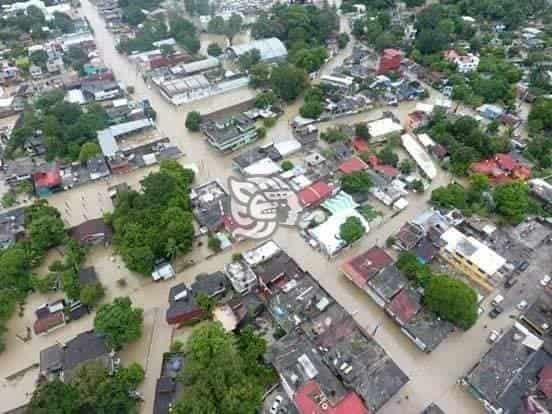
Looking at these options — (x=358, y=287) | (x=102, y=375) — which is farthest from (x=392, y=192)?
(x=102, y=375)

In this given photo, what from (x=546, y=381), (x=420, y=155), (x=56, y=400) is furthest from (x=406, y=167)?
(x=56, y=400)

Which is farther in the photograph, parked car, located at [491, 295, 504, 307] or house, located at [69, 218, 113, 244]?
house, located at [69, 218, 113, 244]

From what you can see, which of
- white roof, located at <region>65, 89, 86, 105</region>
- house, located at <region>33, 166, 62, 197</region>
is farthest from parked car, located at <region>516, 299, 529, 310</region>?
white roof, located at <region>65, 89, 86, 105</region>

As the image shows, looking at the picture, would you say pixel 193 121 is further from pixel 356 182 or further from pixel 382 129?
pixel 382 129

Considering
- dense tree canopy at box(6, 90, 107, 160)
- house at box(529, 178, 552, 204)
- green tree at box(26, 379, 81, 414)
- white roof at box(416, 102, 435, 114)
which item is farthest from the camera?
white roof at box(416, 102, 435, 114)

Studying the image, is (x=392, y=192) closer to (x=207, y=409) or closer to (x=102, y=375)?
(x=207, y=409)

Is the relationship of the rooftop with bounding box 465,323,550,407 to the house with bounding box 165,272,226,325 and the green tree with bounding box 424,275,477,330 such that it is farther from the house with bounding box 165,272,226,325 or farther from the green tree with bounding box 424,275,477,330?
the house with bounding box 165,272,226,325
